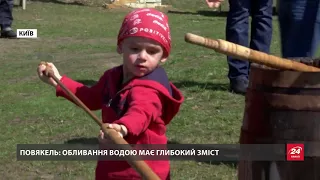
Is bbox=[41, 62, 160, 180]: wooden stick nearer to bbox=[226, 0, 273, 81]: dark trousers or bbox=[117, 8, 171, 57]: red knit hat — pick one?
bbox=[117, 8, 171, 57]: red knit hat

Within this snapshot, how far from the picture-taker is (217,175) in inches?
178

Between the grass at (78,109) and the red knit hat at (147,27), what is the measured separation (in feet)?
2.78

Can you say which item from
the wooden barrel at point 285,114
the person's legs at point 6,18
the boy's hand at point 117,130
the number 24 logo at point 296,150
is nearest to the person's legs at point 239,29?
the wooden barrel at point 285,114

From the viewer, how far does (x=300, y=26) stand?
4.61m

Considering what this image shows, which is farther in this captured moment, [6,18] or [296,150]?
[6,18]

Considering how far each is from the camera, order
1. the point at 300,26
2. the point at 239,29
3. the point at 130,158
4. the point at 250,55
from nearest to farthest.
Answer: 1. the point at 130,158
2. the point at 250,55
3. the point at 300,26
4. the point at 239,29

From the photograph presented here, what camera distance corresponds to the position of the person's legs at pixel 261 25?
21.8 ft

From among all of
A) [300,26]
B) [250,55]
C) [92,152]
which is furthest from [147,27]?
[92,152]

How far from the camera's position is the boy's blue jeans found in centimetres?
459

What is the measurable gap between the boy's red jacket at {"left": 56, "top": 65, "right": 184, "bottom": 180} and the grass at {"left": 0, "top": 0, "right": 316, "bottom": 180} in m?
0.80

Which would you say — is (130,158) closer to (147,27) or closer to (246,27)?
(147,27)

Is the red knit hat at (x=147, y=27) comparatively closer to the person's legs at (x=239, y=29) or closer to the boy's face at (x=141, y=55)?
the boy's face at (x=141, y=55)

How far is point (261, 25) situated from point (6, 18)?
18.8ft

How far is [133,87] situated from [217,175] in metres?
1.51
